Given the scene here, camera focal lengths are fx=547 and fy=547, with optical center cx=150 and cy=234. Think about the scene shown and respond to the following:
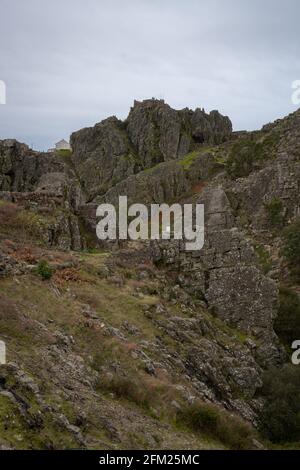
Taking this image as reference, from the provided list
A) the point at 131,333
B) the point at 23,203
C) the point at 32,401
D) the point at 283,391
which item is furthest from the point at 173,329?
the point at 23,203

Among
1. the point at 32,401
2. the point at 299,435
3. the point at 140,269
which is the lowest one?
the point at 299,435

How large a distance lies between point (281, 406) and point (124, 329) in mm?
6101

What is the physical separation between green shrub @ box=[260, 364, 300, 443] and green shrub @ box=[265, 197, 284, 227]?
3597 centimetres

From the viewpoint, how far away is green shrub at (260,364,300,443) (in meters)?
18.2

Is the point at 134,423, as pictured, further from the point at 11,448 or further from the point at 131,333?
the point at 131,333

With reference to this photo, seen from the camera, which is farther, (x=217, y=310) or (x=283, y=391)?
(x=217, y=310)

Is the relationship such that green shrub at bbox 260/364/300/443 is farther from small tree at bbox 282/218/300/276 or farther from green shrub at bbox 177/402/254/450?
small tree at bbox 282/218/300/276

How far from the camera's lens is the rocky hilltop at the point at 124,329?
13.2 meters

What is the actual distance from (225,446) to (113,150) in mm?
81120

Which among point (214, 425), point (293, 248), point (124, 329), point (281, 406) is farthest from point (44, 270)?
point (293, 248)

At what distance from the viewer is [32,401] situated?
40.8ft

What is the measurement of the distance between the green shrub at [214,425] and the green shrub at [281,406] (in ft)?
9.67

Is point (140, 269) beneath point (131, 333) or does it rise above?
above

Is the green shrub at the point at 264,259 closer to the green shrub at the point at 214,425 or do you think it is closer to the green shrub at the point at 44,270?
the green shrub at the point at 44,270
